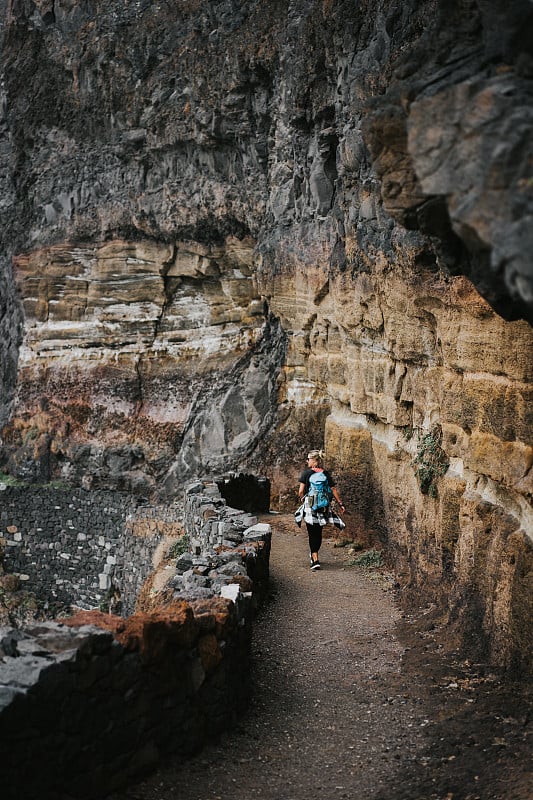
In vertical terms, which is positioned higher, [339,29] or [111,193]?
[339,29]

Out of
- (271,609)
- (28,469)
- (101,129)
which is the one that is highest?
(101,129)

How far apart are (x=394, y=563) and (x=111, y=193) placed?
1740 centimetres

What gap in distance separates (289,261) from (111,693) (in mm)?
13615

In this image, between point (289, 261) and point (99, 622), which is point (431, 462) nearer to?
point (99, 622)

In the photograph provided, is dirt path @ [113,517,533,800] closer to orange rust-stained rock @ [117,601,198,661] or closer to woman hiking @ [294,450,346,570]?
orange rust-stained rock @ [117,601,198,661]

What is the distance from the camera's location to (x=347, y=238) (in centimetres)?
1440

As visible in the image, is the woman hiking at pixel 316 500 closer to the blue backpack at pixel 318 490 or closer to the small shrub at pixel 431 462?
the blue backpack at pixel 318 490

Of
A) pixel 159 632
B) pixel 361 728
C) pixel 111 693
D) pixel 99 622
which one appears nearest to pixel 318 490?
pixel 361 728

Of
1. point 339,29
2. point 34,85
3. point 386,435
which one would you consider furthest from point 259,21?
point 386,435

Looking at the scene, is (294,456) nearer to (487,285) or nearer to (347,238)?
(347,238)

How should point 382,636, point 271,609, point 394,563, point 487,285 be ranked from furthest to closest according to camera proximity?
point 394,563 < point 271,609 < point 382,636 < point 487,285

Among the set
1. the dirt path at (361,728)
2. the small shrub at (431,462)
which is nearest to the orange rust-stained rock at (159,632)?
the dirt path at (361,728)

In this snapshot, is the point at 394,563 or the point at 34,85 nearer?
the point at 394,563

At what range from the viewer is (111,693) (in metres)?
5.27
